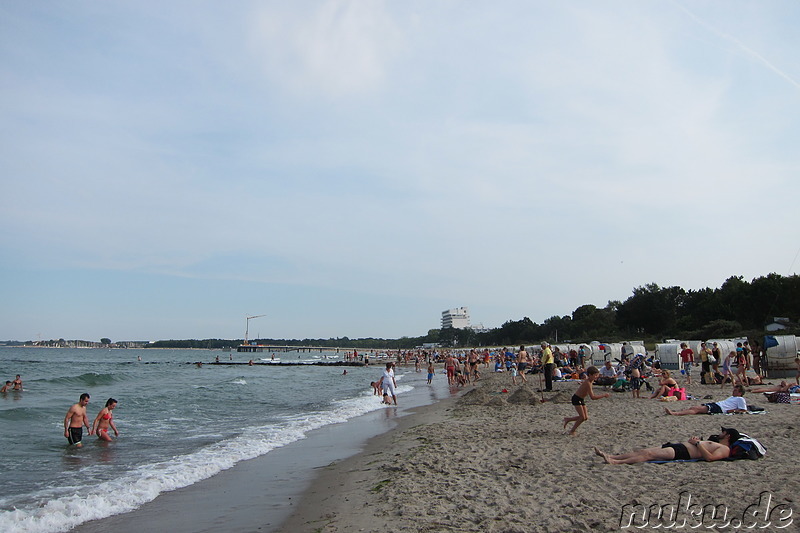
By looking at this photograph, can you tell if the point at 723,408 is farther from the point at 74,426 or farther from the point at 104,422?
the point at 74,426

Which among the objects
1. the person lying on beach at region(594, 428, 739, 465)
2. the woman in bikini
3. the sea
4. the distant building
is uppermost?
the distant building

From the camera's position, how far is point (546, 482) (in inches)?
229

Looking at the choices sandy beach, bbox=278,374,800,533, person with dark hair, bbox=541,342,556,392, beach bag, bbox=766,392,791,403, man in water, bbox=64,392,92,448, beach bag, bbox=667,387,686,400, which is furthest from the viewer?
person with dark hair, bbox=541,342,556,392

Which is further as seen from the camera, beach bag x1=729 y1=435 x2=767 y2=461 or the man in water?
the man in water

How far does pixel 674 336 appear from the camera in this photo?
204 feet

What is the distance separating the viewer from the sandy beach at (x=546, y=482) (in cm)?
465

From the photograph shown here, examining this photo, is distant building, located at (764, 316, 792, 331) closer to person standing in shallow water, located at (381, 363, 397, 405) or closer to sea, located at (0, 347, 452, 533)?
sea, located at (0, 347, 452, 533)

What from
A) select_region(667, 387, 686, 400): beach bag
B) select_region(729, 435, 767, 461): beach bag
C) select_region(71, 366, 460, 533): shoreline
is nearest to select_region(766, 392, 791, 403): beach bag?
select_region(667, 387, 686, 400): beach bag

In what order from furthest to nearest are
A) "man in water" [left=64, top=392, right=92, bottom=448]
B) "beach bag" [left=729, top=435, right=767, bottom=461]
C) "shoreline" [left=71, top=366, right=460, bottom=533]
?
"man in water" [left=64, top=392, right=92, bottom=448], "beach bag" [left=729, top=435, right=767, bottom=461], "shoreline" [left=71, top=366, right=460, bottom=533]

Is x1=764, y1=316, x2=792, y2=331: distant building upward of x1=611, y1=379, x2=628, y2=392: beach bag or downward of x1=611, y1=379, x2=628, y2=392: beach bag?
upward

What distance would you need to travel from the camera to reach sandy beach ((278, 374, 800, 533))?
183 inches

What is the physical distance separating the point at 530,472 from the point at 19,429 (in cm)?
1291

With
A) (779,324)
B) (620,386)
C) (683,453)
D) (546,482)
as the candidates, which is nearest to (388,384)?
A: (620,386)

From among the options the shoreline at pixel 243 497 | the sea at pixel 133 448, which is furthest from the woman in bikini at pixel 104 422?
the shoreline at pixel 243 497
